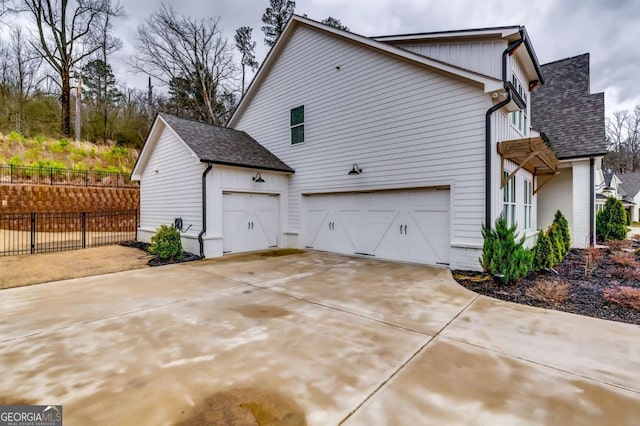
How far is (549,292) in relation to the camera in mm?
5172

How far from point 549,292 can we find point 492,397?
3.77 m

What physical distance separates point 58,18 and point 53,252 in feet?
62.8

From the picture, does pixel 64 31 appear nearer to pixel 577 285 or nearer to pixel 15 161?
pixel 15 161

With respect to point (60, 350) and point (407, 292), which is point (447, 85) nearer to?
point (407, 292)

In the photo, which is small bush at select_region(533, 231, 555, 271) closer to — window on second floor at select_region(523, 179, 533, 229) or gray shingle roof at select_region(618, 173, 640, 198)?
window on second floor at select_region(523, 179, 533, 229)

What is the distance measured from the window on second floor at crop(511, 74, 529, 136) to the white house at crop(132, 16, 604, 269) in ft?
0.24

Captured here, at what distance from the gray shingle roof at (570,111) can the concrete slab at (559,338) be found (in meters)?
8.25

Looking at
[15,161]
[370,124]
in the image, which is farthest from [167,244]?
[15,161]

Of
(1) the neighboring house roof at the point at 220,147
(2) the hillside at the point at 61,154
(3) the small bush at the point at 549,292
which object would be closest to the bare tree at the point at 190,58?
(2) the hillside at the point at 61,154

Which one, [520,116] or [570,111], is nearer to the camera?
[520,116]

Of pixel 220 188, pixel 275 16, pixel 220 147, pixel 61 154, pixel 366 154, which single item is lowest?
pixel 220 188

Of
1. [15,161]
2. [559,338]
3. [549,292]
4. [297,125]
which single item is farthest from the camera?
[15,161]

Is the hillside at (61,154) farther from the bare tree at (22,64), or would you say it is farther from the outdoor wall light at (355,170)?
the outdoor wall light at (355,170)

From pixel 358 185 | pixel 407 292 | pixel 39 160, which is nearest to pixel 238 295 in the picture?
pixel 407 292
